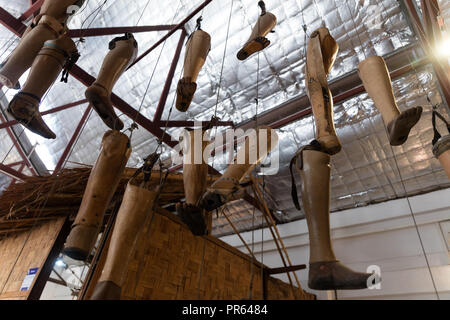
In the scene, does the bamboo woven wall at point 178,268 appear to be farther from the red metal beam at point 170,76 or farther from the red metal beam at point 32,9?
the red metal beam at point 32,9

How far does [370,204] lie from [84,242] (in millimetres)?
4593

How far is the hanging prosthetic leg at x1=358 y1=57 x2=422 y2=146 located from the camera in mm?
1080

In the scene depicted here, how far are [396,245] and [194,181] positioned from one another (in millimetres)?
3998

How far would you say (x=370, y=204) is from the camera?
4.72 metres

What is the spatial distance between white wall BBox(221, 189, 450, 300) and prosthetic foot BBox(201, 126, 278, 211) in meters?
3.48

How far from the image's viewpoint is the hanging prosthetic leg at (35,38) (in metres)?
1.32

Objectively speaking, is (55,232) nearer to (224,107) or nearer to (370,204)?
(224,107)

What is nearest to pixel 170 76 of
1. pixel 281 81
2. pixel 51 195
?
pixel 281 81

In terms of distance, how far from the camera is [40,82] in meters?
1.29

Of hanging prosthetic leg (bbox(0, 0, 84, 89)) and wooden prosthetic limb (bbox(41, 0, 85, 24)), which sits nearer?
hanging prosthetic leg (bbox(0, 0, 84, 89))

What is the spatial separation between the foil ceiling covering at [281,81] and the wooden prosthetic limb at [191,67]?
127cm

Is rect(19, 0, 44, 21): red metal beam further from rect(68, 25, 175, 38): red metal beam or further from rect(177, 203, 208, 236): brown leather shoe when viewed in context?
rect(177, 203, 208, 236): brown leather shoe

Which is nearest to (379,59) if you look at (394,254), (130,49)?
(130,49)

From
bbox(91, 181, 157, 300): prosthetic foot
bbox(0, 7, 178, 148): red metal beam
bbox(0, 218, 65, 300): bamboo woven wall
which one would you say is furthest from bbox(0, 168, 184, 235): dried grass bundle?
bbox(91, 181, 157, 300): prosthetic foot
